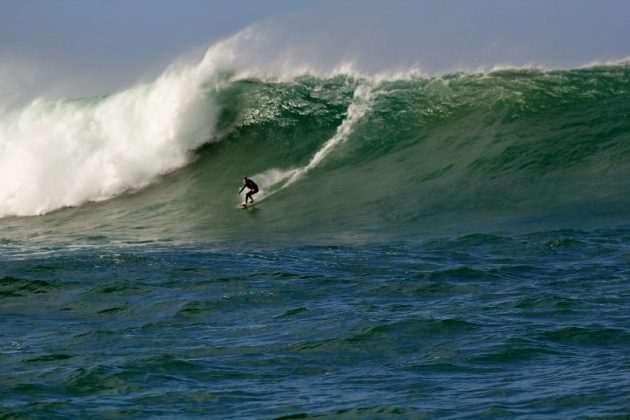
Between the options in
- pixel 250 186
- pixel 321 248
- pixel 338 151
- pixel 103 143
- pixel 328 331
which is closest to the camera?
pixel 328 331

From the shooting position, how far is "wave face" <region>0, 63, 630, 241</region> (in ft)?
60.8

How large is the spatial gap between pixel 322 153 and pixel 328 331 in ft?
42.3

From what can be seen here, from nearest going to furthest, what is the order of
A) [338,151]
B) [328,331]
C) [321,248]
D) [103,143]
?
[328,331] → [321,248] → [338,151] → [103,143]

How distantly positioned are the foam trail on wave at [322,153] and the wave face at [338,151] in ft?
0.15

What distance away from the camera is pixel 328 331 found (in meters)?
9.84

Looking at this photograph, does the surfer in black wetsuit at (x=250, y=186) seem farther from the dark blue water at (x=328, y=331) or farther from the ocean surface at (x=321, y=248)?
the dark blue water at (x=328, y=331)

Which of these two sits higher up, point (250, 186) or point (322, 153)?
point (322, 153)

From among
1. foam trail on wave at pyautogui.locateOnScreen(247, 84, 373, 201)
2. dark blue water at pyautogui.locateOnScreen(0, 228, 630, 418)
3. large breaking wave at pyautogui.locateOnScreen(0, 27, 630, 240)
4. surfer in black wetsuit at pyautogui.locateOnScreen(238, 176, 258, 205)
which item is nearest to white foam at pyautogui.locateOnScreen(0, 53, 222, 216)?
large breaking wave at pyautogui.locateOnScreen(0, 27, 630, 240)

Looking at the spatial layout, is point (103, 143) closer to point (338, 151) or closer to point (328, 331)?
point (338, 151)

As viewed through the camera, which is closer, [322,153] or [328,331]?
[328,331]

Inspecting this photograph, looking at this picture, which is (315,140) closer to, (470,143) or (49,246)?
(470,143)

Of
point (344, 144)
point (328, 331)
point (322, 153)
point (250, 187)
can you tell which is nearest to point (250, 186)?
point (250, 187)

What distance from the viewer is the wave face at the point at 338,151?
18547 millimetres

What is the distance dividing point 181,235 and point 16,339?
7878mm
